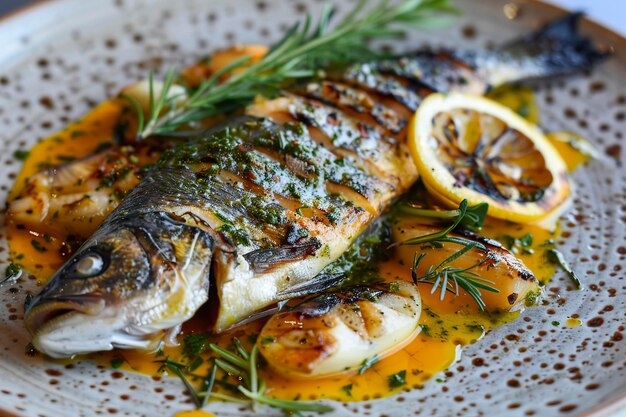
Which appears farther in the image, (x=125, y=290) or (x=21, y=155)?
(x=21, y=155)

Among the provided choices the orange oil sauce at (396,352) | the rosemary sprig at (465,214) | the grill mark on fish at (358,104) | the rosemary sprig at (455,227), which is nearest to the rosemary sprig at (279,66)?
the grill mark on fish at (358,104)

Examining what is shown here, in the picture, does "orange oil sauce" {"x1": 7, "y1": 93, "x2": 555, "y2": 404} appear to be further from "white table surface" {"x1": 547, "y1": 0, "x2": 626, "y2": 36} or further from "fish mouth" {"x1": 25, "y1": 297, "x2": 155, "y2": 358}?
"white table surface" {"x1": 547, "y1": 0, "x2": 626, "y2": 36}

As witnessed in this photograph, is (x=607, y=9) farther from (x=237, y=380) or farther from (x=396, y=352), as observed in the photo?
(x=237, y=380)

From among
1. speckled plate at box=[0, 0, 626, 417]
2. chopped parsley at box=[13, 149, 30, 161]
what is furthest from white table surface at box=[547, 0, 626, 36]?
chopped parsley at box=[13, 149, 30, 161]

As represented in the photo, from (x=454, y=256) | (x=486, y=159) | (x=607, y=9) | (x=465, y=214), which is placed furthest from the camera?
(x=607, y=9)

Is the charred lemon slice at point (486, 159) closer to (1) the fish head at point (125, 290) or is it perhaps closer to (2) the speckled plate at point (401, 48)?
(2) the speckled plate at point (401, 48)

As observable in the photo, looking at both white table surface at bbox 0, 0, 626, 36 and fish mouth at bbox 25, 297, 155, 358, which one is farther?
white table surface at bbox 0, 0, 626, 36

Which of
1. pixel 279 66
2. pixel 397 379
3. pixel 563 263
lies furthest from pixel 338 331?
pixel 279 66
